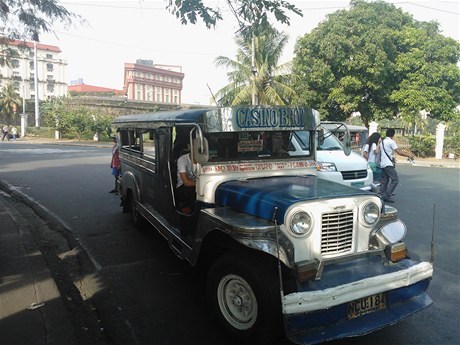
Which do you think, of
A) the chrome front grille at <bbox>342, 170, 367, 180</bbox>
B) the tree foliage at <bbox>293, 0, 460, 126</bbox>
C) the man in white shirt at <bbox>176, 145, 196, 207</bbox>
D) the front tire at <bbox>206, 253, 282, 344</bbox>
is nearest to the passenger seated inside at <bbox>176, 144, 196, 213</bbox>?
the man in white shirt at <bbox>176, 145, 196, 207</bbox>

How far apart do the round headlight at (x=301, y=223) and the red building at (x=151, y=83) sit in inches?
2733

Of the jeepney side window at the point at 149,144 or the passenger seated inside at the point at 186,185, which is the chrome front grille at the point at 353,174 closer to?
the jeepney side window at the point at 149,144

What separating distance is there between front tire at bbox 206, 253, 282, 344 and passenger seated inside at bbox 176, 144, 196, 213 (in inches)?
48.0

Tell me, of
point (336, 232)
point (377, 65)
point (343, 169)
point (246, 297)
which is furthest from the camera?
point (377, 65)

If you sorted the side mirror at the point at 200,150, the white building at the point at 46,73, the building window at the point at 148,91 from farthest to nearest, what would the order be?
the white building at the point at 46,73
the building window at the point at 148,91
the side mirror at the point at 200,150

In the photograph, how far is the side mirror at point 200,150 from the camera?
3.39 metres

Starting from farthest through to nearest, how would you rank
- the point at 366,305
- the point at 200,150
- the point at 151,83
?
the point at 151,83
the point at 200,150
the point at 366,305

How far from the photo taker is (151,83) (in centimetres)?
7756

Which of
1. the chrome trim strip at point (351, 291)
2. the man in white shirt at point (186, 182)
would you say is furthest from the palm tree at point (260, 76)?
the chrome trim strip at point (351, 291)

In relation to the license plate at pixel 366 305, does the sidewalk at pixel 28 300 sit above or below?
below

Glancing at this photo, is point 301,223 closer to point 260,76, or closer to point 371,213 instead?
point 371,213

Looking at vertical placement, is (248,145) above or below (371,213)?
above

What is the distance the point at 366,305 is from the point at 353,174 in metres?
5.66

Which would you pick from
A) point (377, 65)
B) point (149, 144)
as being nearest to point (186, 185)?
point (149, 144)
